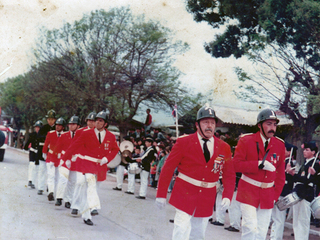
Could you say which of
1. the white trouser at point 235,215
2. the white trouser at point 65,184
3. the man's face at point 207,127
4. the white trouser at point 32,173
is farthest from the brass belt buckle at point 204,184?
the white trouser at point 32,173

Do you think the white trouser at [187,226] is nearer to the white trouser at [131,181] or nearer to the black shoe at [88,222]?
the black shoe at [88,222]

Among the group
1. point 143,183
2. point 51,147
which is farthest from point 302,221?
point 143,183

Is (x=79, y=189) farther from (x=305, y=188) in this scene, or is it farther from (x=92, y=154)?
(x=305, y=188)

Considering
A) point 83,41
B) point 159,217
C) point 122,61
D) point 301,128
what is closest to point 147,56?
point 122,61

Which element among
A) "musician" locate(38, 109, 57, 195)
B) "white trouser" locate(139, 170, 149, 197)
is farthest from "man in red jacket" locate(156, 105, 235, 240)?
"white trouser" locate(139, 170, 149, 197)

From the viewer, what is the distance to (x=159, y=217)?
31.4 feet

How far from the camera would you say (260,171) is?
595 centimetres

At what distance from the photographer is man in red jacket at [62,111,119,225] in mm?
7942

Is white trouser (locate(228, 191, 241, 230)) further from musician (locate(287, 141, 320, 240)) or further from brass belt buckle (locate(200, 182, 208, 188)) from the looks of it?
brass belt buckle (locate(200, 182, 208, 188))

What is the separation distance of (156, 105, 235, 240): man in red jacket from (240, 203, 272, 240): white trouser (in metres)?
0.78

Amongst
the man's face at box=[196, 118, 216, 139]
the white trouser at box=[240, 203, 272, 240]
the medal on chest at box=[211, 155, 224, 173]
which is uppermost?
the man's face at box=[196, 118, 216, 139]

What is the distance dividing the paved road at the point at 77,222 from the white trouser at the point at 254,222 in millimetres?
2028

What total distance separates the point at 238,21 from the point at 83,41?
13650mm

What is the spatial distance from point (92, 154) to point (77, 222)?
135 centimetres
